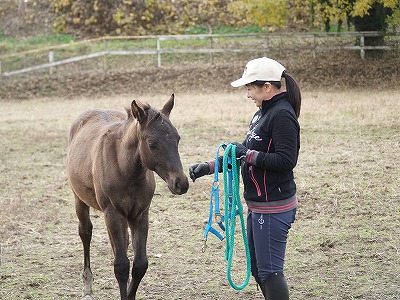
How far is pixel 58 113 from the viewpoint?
735 inches

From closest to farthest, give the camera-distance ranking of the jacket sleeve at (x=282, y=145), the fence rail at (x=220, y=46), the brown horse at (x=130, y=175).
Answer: the jacket sleeve at (x=282, y=145) → the brown horse at (x=130, y=175) → the fence rail at (x=220, y=46)

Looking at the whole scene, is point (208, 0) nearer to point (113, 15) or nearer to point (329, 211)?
point (113, 15)

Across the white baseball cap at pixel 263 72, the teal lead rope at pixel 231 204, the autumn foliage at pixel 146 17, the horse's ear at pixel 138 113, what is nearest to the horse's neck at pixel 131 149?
the horse's ear at pixel 138 113

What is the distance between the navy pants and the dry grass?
4.66ft

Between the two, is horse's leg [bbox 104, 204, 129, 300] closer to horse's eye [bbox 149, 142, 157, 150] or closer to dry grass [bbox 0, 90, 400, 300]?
dry grass [bbox 0, 90, 400, 300]

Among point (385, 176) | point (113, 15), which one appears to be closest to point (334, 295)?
point (385, 176)

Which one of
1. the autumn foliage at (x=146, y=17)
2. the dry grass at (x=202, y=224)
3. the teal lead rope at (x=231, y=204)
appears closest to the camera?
the teal lead rope at (x=231, y=204)

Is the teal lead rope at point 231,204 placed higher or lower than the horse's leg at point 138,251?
higher

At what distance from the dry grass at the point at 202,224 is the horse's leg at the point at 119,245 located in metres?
0.50

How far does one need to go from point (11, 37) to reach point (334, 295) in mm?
26640

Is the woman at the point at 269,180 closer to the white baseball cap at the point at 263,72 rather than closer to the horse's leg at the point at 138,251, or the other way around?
the white baseball cap at the point at 263,72

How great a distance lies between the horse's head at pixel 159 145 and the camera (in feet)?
15.5

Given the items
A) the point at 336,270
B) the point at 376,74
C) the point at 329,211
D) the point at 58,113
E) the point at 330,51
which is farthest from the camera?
the point at 330,51

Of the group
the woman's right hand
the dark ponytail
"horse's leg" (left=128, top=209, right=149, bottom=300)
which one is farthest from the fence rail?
the dark ponytail
